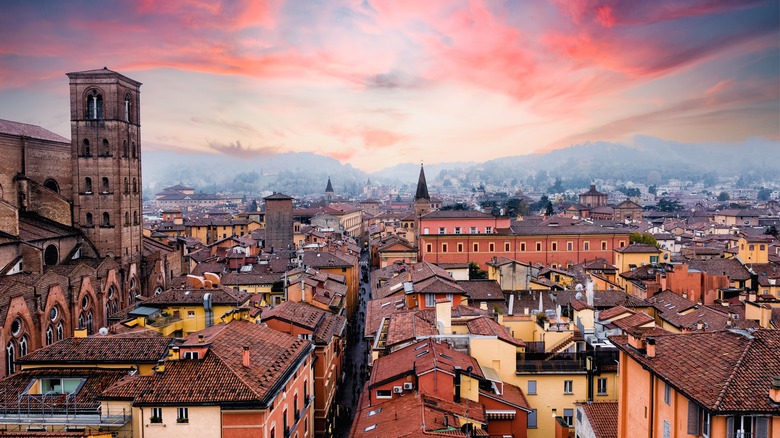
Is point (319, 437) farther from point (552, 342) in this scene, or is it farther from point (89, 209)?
point (89, 209)

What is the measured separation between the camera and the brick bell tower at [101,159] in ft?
162

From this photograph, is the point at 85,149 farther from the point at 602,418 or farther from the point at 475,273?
the point at 602,418

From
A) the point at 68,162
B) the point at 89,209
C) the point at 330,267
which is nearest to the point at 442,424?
the point at 330,267

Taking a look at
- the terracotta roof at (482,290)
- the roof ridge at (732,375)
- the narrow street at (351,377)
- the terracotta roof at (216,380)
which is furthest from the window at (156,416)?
the terracotta roof at (482,290)

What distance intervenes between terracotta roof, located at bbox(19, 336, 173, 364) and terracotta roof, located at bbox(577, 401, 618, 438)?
44.1 ft

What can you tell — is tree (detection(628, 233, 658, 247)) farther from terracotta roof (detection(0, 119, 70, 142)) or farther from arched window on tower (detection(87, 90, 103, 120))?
terracotta roof (detection(0, 119, 70, 142))

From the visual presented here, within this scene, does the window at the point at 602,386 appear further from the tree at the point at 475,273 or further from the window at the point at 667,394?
the tree at the point at 475,273

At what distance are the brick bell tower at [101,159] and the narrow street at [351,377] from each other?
755 inches

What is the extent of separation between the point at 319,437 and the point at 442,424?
1203cm

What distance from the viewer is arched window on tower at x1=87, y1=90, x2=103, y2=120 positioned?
163ft

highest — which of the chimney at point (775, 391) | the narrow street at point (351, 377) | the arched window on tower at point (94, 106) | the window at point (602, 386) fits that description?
the arched window on tower at point (94, 106)

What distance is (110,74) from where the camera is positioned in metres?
48.9

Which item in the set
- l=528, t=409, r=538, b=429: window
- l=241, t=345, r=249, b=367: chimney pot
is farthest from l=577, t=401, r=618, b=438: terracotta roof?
l=241, t=345, r=249, b=367: chimney pot

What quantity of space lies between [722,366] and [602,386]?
1112cm
